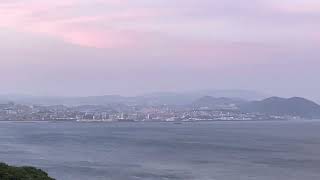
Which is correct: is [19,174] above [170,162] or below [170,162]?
above

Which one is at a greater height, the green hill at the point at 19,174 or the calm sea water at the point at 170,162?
the green hill at the point at 19,174

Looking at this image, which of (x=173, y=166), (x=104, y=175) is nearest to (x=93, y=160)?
(x=173, y=166)

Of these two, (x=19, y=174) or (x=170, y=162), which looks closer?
(x=19, y=174)

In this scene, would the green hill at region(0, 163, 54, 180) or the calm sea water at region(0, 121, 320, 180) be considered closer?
the green hill at region(0, 163, 54, 180)

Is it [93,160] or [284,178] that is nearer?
[284,178]

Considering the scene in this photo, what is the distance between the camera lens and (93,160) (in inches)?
2648

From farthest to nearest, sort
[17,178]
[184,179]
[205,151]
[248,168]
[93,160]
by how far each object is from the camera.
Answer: [205,151], [93,160], [248,168], [184,179], [17,178]

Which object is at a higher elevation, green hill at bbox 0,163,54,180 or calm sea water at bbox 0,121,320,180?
green hill at bbox 0,163,54,180

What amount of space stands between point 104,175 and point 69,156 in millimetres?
21575

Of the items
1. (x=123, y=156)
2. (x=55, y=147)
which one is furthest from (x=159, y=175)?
(x=55, y=147)

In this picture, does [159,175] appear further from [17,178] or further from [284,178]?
[17,178]

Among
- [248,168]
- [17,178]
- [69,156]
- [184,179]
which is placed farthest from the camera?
[69,156]

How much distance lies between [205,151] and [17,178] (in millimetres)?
57699

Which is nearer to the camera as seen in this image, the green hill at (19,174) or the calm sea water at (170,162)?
the green hill at (19,174)
